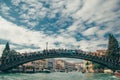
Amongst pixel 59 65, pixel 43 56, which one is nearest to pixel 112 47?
pixel 43 56

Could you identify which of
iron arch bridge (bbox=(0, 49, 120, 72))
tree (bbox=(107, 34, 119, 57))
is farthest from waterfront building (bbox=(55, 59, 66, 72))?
iron arch bridge (bbox=(0, 49, 120, 72))

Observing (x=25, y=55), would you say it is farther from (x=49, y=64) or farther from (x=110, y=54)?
(x=49, y=64)

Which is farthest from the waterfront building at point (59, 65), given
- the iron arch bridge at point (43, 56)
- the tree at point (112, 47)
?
the iron arch bridge at point (43, 56)

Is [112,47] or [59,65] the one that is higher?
[112,47]

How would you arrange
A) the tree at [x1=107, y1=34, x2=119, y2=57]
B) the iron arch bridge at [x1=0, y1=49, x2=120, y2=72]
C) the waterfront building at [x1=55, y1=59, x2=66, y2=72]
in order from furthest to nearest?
the waterfront building at [x1=55, y1=59, x2=66, y2=72]
the tree at [x1=107, y1=34, x2=119, y2=57]
the iron arch bridge at [x1=0, y1=49, x2=120, y2=72]

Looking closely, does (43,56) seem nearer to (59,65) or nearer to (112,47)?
(112,47)

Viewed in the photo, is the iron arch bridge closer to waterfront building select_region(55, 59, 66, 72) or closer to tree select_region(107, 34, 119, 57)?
tree select_region(107, 34, 119, 57)

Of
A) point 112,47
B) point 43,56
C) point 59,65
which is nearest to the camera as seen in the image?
point 43,56

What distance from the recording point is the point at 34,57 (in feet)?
178

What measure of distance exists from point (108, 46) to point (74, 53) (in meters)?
22.4

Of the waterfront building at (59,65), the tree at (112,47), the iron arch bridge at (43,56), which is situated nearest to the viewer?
the iron arch bridge at (43,56)

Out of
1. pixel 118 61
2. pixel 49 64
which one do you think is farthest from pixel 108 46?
pixel 49 64

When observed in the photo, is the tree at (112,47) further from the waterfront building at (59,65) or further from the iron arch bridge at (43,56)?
the waterfront building at (59,65)

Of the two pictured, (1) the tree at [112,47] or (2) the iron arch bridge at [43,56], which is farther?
(1) the tree at [112,47]
